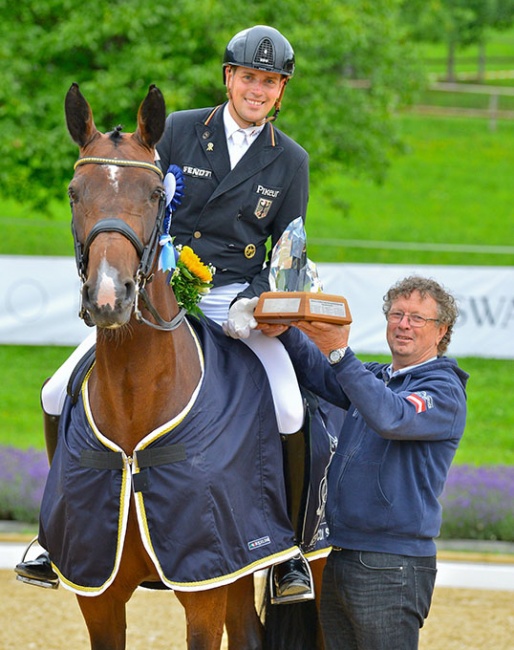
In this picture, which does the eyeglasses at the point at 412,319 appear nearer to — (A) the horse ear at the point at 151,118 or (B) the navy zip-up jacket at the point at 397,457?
(B) the navy zip-up jacket at the point at 397,457

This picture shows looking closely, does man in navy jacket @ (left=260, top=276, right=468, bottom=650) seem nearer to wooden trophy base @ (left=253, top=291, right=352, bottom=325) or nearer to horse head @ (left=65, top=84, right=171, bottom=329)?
wooden trophy base @ (left=253, top=291, right=352, bottom=325)

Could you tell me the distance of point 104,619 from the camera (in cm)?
399

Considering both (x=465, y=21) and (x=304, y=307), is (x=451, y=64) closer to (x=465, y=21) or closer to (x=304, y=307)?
(x=465, y=21)

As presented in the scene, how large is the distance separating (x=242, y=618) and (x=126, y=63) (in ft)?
32.5

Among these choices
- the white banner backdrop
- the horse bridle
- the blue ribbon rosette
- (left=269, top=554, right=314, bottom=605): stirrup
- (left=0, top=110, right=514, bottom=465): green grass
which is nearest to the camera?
the horse bridle

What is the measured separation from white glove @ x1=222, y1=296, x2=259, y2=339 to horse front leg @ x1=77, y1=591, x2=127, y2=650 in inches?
42.6

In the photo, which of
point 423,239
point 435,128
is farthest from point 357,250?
point 435,128

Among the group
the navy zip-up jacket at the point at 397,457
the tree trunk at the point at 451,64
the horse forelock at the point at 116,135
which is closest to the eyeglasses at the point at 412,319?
the navy zip-up jacket at the point at 397,457

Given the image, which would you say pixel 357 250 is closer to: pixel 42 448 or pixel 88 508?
pixel 42 448

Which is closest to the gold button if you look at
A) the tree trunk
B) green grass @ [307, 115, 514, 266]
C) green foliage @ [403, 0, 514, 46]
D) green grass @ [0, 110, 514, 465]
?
green grass @ [0, 110, 514, 465]

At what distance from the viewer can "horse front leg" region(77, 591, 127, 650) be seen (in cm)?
397

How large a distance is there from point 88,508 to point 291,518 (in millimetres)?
859

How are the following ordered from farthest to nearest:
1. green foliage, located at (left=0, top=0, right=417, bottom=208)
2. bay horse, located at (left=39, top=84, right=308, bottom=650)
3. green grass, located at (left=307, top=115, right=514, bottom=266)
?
green grass, located at (left=307, top=115, right=514, bottom=266) < green foliage, located at (left=0, top=0, right=417, bottom=208) < bay horse, located at (left=39, top=84, right=308, bottom=650)

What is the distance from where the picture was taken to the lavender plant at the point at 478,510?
787 centimetres
